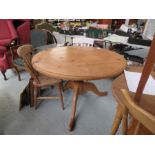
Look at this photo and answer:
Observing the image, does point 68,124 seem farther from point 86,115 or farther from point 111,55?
point 111,55

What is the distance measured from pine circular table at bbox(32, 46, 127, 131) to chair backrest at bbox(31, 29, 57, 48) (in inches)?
39.3

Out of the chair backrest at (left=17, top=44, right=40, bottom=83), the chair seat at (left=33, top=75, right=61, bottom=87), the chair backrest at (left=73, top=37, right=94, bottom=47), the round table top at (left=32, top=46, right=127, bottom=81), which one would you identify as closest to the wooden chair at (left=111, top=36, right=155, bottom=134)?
the round table top at (left=32, top=46, right=127, bottom=81)

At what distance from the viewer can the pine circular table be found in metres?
1.36

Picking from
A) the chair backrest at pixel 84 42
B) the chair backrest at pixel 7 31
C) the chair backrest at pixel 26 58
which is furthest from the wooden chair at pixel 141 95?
the chair backrest at pixel 7 31

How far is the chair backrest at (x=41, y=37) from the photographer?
2.87m

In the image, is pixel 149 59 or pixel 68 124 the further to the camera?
pixel 68 124

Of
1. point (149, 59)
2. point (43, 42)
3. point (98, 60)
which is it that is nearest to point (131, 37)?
point (98, 60)

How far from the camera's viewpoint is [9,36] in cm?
312

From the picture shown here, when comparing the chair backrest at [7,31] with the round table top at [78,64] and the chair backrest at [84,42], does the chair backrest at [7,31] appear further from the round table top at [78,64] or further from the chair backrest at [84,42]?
the round table top at [78,64]

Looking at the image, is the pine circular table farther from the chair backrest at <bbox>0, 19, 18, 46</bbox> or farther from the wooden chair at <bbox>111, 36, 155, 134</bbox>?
the chair backrest at <bbox>0, 19, 18, 46</bbox>

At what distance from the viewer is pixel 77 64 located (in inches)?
61.0
